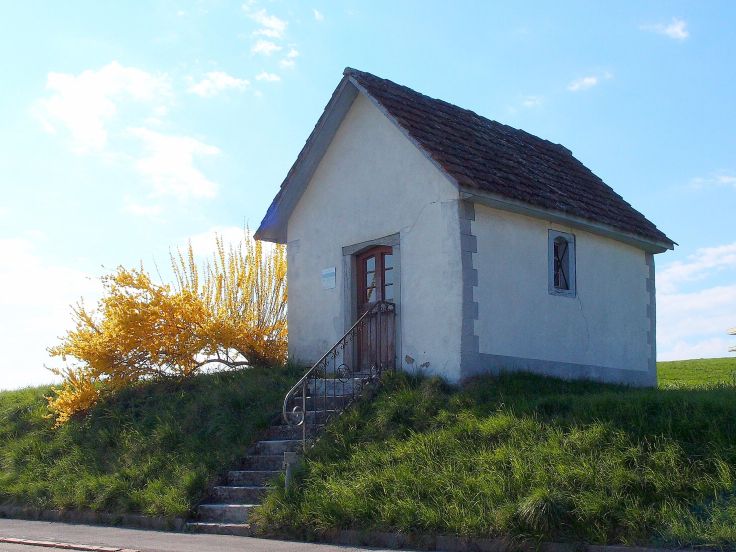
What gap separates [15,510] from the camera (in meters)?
13.4

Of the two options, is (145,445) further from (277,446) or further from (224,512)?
(224,512)

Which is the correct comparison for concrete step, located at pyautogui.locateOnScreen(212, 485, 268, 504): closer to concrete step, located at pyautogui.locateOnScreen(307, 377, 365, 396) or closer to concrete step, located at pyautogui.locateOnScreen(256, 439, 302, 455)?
concrete step, located at pyautogui.locateOnScreen(256, 439, 302, 455)

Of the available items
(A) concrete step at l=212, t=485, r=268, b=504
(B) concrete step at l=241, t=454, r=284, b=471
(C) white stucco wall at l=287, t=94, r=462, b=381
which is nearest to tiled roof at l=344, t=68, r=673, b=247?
(C) white stucco wall at l=287, t=94, r=462, b=381

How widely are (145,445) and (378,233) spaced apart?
17.1ft

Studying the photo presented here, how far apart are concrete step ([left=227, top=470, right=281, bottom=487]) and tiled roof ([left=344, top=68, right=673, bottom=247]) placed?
5.10 metres

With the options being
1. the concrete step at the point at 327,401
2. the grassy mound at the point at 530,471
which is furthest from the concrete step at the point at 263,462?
the concrete step at the point at 327,401

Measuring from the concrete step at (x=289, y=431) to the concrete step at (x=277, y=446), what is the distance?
172 millimetres

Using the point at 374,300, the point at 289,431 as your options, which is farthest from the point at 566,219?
the point at 289,431

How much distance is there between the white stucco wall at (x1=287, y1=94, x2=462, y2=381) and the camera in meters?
13.6

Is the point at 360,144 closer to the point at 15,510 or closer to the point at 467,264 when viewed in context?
the point at 467,264

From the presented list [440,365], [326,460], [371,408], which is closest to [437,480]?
[326,460]

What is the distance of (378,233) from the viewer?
49.6ft

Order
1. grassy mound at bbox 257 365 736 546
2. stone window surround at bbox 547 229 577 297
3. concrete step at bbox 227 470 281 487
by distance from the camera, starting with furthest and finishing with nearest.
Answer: stone window surround at bbox 547 229 577 297 → concrete step at bbox 227 470 281 487 → grassy mound at bbox 257 365 736 546

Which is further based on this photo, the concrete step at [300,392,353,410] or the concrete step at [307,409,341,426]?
the concrete step at [300,392,353,410]
